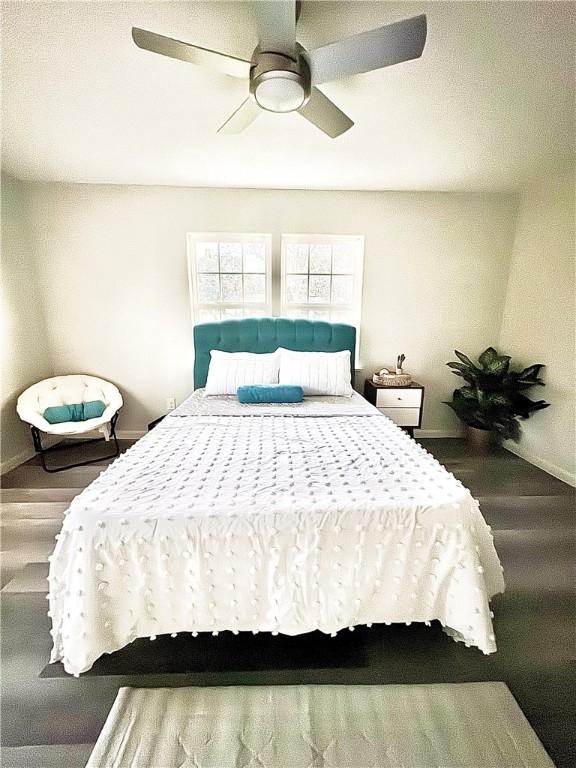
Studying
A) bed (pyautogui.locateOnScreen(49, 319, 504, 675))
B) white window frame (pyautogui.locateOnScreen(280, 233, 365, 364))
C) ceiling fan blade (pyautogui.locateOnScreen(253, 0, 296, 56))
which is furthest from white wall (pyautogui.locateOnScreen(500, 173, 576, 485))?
ceiling fan blade (pyautogui.locateOnScreen(253, 0, 296, 56))

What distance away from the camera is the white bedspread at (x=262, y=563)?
1.36 metres

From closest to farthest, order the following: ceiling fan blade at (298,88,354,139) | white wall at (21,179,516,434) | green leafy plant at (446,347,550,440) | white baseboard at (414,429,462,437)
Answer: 1. ceiling fan blade at (298,88,354,139)
2. green leafy plant at (446,347,550,440)
3. white wall at (21,179,516,434)
4. white baseboard at (414,429,462,437)

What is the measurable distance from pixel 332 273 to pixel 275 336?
2.96 ft

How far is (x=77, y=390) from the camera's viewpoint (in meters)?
3.71

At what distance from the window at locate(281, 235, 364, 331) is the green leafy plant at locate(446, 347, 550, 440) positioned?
126cm

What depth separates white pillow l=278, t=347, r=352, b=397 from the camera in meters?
3.19

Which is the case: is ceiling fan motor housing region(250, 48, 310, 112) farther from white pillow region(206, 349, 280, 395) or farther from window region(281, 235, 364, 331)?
window region(281, 235, 364, 331)

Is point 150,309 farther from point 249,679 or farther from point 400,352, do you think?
point 249,679

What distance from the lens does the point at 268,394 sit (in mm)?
2934

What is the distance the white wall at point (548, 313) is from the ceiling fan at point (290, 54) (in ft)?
8.65

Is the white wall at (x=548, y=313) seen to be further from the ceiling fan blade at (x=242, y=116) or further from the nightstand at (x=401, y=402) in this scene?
the ceiling fan blade at (x=242, y=116)

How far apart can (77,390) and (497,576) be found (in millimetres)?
3748

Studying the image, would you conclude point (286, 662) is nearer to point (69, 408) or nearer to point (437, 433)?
point (69, 408)

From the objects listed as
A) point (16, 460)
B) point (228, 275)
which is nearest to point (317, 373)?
point (228, 275)
